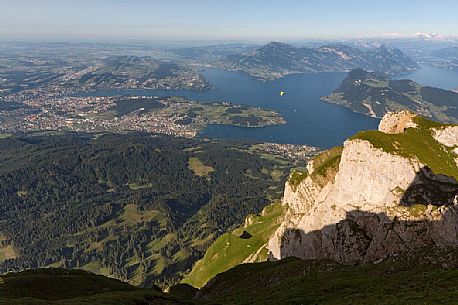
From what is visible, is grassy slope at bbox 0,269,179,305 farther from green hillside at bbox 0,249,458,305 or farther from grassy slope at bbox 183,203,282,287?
grassy slope at bbox 183,203,282,287

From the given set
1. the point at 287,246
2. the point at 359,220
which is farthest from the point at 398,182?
the point at 287,246

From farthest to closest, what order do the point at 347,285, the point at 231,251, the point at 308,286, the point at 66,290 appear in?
the point at 231,251 < the point at 66,290 < the point at 308,286 < the point at 347,285

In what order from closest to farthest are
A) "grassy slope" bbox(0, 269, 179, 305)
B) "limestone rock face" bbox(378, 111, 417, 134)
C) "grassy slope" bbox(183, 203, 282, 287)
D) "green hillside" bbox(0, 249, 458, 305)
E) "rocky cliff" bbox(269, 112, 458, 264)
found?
1. "green hillside" bbox(0, 249, 458, 305)
2. "grassy slope" bbox(0, 269, 179, 305)
3. "rocky cliff" bbox(269, 112, 458, 264)
4. "limestone rock face" bbox(378, 111, 417, 134)
5. "grassy slope" bbox(183, 203, 282, 287)

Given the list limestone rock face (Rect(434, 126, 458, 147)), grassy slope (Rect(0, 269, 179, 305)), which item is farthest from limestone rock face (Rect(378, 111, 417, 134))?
grassy slope (Rect(0, 269, 179, 305))

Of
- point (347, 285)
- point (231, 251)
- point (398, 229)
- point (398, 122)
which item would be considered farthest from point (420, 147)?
point (231, 251)

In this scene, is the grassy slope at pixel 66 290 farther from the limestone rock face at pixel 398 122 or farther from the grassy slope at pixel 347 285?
the limestone rock face at pixel 398 122

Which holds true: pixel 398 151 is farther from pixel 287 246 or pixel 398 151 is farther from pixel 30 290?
pixel 30 290

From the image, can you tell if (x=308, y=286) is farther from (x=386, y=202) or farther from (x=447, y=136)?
(x=447, y=136)

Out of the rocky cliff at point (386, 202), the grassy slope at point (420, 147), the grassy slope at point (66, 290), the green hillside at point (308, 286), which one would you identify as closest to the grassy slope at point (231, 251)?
the rocky cliff at point (386, 202)
